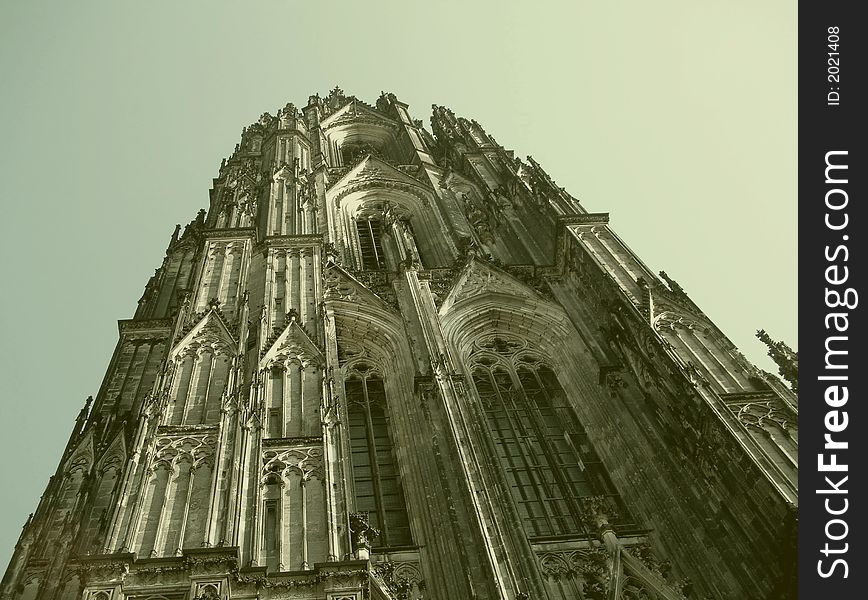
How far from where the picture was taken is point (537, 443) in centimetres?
2123

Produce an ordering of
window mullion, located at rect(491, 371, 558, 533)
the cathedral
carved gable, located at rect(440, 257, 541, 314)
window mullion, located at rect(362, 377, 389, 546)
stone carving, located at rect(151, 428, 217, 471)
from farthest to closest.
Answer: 1. carved gable, located at rect(440, 257, 541, 314)
2. window mullion, located at rect(491, 371, 558, 533)
3. window mullion, located at rect(362, 377, 389, 546)
4. stone carving, located at rect(151, 428, 217, 471)
5. the cathedral

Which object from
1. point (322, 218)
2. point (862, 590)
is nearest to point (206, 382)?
point (862, 590)

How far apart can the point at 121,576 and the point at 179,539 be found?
1220 mm

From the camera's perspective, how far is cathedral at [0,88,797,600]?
14312mm

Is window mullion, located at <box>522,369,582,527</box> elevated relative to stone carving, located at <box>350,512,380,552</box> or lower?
elevated

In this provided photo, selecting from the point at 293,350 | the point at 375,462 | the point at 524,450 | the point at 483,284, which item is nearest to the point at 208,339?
the point at 293,350

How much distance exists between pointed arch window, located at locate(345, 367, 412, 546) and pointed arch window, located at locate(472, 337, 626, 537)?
2.28m

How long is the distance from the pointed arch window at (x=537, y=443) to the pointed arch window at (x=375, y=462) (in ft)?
7.49

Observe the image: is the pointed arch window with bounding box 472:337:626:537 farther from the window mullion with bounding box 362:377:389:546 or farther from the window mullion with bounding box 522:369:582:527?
the window mullion with bounding box 362:377:389:546

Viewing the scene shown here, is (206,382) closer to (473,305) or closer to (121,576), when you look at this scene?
(121,576)

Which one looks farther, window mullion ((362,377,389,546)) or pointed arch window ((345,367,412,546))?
pointed arch window ((345,367,412,546))

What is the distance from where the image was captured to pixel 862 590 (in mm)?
11562

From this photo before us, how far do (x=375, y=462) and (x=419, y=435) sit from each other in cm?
120

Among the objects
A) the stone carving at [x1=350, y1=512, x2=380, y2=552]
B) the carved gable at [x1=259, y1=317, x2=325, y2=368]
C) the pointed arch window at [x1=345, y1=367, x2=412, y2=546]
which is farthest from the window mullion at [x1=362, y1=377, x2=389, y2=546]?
the stone carving at [x1=350, y1=512, x2=380, y2=552]
